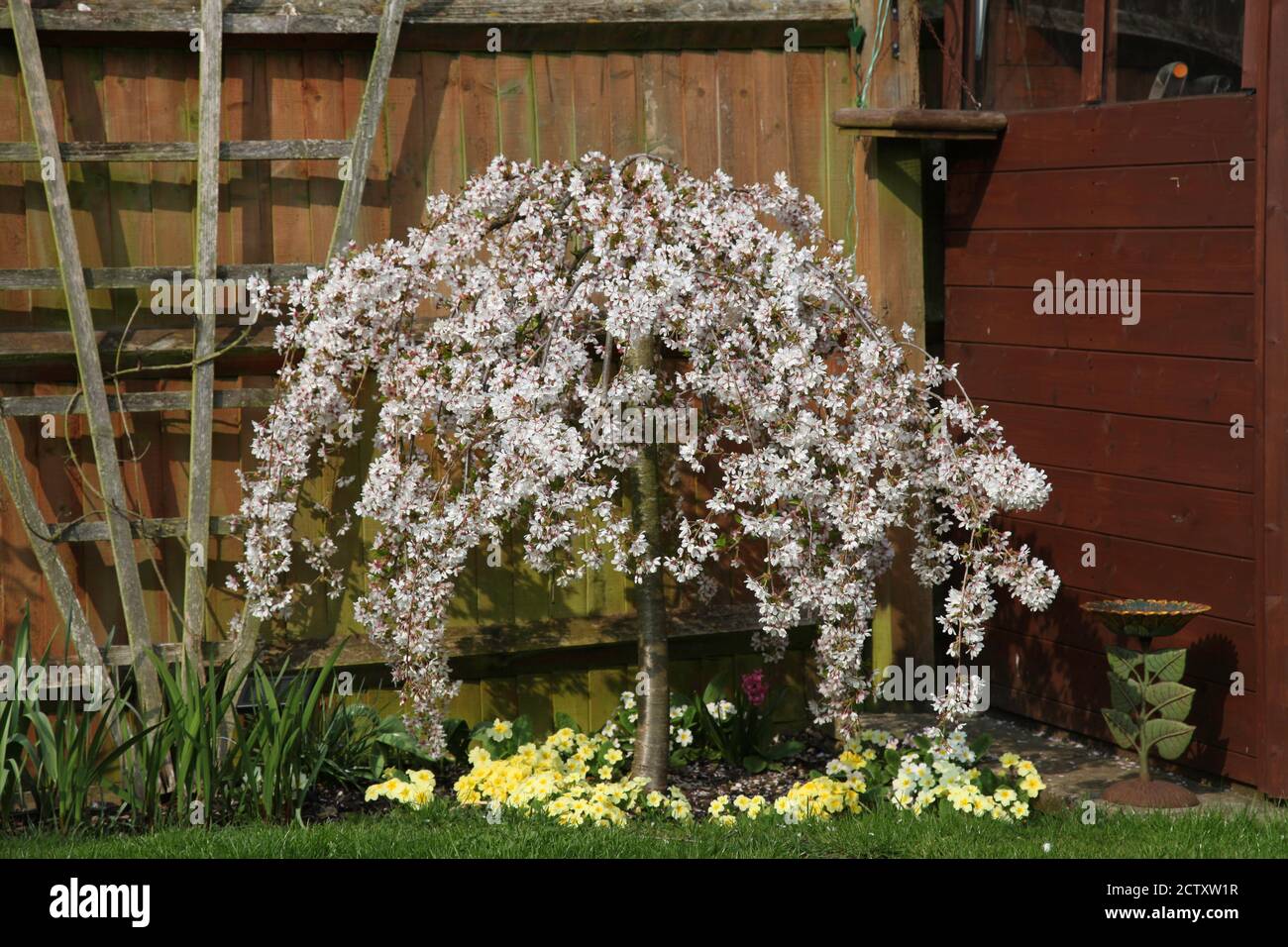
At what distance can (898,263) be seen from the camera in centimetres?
605

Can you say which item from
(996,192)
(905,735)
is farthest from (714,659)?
(996,192)

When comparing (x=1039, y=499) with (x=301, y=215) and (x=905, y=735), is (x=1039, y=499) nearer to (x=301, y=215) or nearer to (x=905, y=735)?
(x=905, y=735)

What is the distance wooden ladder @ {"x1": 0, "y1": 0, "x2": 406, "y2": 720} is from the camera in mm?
4965

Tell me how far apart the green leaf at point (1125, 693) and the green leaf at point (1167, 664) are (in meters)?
0.08

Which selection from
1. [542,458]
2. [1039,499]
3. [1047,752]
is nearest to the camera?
[542,458]

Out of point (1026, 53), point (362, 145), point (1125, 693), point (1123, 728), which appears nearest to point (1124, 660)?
point (1125, 693)

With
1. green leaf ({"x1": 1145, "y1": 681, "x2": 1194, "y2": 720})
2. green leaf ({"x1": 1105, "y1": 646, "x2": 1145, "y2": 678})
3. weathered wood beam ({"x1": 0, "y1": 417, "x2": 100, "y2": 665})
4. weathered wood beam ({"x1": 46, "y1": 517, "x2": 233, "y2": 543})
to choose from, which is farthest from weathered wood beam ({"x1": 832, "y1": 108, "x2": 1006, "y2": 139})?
weathered wood beam ({"x1": 0, "y1": 417, "x2": 100, "y2": 665})

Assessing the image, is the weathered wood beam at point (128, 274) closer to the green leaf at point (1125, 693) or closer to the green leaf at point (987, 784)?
the green leaf at point (987, 784)

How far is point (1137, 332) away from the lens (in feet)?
17.7

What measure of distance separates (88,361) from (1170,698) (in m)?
3.50

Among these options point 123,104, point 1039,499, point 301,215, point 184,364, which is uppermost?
point 123,104

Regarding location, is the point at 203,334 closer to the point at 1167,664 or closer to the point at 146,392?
the point at 146,392

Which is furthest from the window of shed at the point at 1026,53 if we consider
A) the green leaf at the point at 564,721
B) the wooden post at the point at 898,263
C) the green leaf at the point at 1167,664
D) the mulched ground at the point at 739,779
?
the green leaf at the point at 564,721

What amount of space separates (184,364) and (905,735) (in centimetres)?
274
